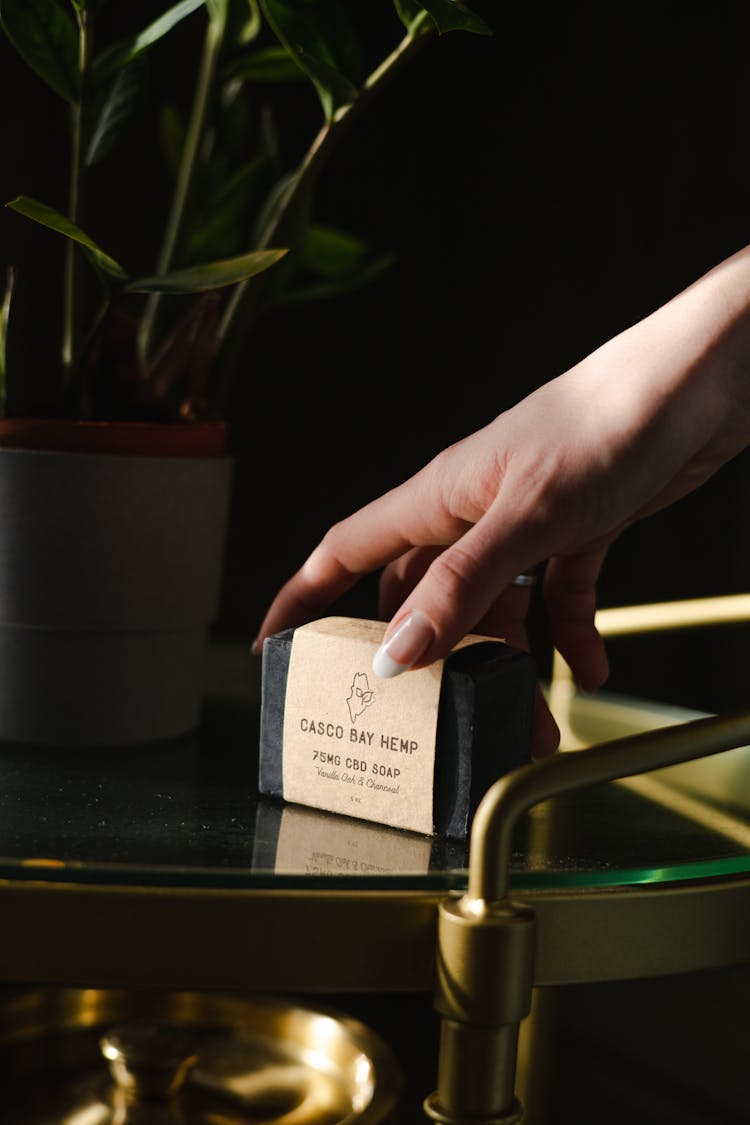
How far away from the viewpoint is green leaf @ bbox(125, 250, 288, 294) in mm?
485

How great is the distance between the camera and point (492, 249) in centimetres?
111

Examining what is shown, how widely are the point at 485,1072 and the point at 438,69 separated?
0.94 m

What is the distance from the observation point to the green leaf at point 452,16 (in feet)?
1.53

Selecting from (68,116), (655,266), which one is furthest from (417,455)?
(68,116)

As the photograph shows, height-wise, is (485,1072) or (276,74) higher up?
(276,74)

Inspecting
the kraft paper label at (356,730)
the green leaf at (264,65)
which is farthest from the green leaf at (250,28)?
the kraft paper label at (356,730)

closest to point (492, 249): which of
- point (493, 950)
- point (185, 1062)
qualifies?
point (185, 1062)

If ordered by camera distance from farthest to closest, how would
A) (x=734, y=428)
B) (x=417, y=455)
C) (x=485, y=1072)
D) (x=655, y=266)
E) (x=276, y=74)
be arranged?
(x=417, y=455) → (x=655, y=266) → (x=276, y=74) → (x=734, y=428) → (x=485, y=1072)

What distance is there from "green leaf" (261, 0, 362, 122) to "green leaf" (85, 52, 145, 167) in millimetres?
87

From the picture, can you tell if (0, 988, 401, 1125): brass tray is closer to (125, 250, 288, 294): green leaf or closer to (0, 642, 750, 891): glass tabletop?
(0, 642, 750, 891): glass tabletop

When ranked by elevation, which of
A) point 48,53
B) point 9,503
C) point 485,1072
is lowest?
point 485,1072

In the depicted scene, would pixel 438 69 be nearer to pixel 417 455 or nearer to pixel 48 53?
pixel 417 455

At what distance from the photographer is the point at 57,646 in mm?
566

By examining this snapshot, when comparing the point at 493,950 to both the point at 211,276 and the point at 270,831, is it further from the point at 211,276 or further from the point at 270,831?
the point at 211,276
